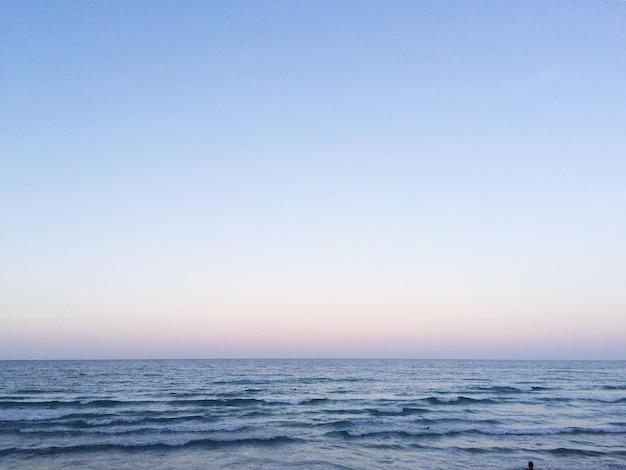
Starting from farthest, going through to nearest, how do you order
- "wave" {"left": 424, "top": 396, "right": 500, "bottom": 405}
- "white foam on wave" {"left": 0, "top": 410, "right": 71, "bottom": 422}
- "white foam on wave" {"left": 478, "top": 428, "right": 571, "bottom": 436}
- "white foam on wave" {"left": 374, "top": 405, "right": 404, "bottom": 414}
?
1. "wave" {"left": 424, "top": 396, "right": 500, "bottom": 405}
2. "white foam on wave" {"left": 374, "top": 405, "right": 404, "bottom": 414}
3. "white foam on wave" {"left": 0, "top": 410, "right": 71, "bottom": 422}
4. "white foam on wave" {"left": 478, "top": 428, "right": 571, "bottom": 436}

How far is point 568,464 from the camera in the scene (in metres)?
17.3

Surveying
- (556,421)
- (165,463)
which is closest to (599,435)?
(556,421)

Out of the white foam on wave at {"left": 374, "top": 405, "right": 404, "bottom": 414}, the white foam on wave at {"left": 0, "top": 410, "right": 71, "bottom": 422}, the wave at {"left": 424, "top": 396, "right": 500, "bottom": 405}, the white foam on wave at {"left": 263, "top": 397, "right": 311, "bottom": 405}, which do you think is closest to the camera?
the white foam on wave at {"left": 0, "top": 410, "right": 71, "bottom": 422}

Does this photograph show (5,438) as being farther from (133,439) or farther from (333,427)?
(333,427)

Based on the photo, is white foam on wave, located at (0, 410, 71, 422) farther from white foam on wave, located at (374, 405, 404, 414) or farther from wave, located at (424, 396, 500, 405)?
wave, located at (424, 396, 500, 405)

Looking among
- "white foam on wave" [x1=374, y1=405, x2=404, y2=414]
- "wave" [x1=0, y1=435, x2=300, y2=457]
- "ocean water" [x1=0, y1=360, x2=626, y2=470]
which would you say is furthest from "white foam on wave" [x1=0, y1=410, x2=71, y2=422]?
"white foam on wave" [x1=374, y1=405, x2=404, y2=414]

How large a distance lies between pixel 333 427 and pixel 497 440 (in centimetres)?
809

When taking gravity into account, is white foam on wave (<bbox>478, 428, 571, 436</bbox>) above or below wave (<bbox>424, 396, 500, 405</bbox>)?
above

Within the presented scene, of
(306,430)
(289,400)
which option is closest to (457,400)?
(289,400)

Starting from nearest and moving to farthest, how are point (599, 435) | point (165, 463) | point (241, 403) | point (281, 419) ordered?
1. point (165, 463)
2. point (599, 435)
3. point (281, 419)
4. point (241, 403)

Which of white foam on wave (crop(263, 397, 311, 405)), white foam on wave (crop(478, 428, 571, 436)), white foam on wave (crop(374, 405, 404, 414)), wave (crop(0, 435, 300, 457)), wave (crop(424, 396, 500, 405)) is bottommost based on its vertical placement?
wave (crop(424, 396, 500, 405))

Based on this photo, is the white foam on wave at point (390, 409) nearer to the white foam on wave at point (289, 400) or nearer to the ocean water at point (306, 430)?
the ocean water at point (306, 430)

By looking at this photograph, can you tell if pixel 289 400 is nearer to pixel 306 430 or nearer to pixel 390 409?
pixel 390 409

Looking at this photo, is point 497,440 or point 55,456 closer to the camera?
point 55,456
